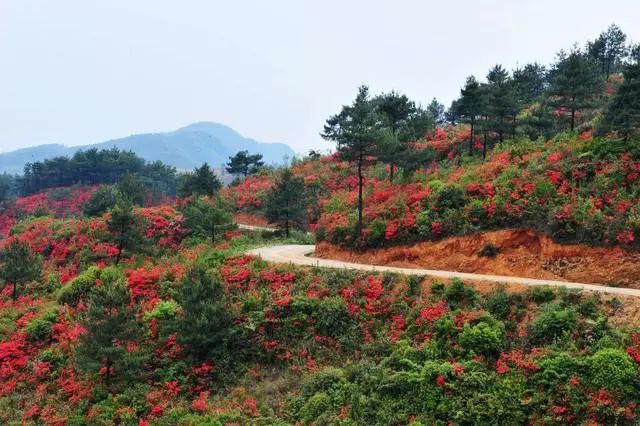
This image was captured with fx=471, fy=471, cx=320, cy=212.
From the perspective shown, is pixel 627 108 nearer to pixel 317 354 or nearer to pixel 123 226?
pixel 317 354

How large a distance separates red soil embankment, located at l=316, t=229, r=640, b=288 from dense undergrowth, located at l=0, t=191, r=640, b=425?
316 centimetres

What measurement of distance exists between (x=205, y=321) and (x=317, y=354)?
207 inches

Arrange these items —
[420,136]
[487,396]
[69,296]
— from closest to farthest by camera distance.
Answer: [487,396], [69,296], [420,136]

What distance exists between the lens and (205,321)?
21.2m

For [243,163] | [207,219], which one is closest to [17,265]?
[207,219]

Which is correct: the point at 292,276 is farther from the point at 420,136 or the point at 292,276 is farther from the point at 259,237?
the point at 420,136

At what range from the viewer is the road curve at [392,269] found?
64.7 ft

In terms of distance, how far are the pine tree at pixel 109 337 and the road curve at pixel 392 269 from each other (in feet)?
33.4

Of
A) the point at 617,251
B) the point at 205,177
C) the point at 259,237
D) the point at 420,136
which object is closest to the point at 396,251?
the point at 617,251

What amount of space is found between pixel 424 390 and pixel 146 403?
38.8 feet

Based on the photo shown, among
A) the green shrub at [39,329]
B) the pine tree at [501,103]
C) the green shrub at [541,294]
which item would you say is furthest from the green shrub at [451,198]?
the green shrub at [39,329]

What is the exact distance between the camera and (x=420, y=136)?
192ft

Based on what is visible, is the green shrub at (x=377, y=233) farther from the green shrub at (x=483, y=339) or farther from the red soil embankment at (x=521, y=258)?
the green shrub at (x=483, y=339)

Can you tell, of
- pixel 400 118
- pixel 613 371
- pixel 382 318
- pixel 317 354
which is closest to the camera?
pixel 613 371
